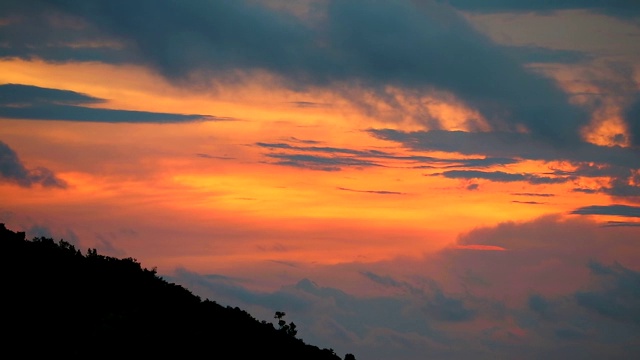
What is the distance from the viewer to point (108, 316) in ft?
169

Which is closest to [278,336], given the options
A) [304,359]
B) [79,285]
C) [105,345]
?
[304,359]

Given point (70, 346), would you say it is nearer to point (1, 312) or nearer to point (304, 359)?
point (1, 312)

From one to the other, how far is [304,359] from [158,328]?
17029mm

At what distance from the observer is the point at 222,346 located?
57.5 m

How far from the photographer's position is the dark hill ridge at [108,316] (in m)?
49.2

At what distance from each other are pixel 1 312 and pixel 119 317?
20.8 feet

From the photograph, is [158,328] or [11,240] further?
[11,240]

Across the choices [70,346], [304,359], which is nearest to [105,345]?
[70,346]

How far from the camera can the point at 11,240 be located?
212ft

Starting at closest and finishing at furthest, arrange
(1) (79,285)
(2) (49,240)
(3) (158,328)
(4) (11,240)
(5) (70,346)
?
(5) (70,346)
(3) (158,328)
(1) (79,285)
(4) (11,240)
(2) (49,240)

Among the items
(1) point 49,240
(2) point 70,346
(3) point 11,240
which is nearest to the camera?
(2) point 70,346

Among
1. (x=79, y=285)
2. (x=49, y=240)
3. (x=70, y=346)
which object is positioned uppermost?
(x=49, y=240)

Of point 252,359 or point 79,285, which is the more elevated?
point 79,285

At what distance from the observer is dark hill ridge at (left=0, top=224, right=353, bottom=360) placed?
4919 cm
